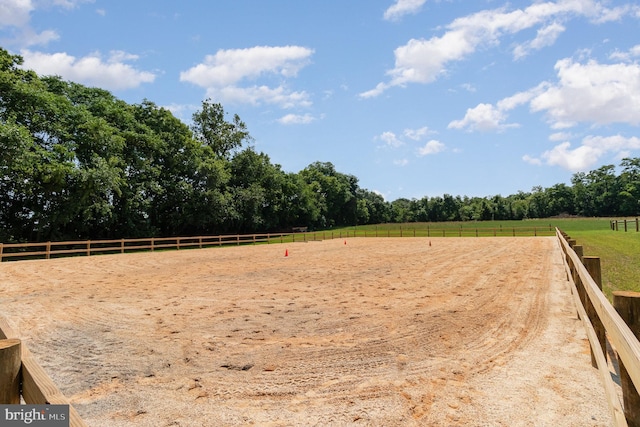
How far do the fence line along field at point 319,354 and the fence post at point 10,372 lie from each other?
1906 mm

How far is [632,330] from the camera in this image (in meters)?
2.39

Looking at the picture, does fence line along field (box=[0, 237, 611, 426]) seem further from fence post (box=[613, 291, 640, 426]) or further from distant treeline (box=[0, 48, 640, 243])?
distant treeline (box=[0, 48, 640, 243])

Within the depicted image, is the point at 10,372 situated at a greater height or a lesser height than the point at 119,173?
lesser

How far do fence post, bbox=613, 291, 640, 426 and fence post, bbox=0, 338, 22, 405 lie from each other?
335cm

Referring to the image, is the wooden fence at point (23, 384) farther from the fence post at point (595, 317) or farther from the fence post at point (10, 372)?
the fence post at point (595, 317)

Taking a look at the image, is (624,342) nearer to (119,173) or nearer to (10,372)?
(10,372)

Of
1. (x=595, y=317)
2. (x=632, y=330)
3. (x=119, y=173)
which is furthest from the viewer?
(x=119, y=173)

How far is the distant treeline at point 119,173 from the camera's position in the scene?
2477 cm

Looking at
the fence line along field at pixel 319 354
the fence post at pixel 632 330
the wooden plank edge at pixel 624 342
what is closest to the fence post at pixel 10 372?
the fence line along field at pixel 319 354

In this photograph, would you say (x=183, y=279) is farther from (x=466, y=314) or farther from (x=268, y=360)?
(x=466, y=314)

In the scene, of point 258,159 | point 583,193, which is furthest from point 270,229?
point 583,193

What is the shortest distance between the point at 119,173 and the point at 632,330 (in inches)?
1410

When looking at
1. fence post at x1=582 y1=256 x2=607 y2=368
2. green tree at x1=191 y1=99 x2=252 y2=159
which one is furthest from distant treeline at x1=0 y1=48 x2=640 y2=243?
fence post at x1=582 y1=256 x2=607 y2=368

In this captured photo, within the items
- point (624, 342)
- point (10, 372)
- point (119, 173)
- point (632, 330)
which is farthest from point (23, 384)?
point (119, 173)
